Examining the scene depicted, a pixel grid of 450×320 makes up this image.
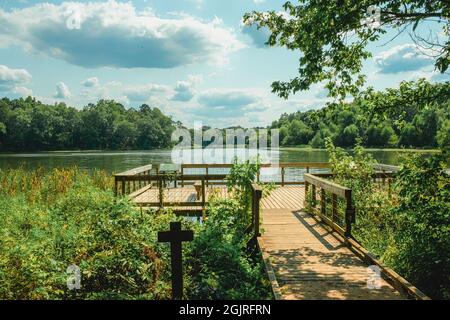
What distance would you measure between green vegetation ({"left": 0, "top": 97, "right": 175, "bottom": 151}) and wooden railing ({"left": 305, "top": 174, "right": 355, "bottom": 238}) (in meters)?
89.3

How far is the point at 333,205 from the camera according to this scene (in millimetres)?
8641

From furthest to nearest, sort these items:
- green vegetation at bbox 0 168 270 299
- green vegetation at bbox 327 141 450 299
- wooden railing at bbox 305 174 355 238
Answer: wooden railing at bbox 305 174 355 238 → green vegetation at bbox 327 141 450 299 → green vegetation at bbox 0 168 270 299

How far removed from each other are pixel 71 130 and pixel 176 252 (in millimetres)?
101677

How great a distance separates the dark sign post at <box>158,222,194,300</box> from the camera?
4.90 metres

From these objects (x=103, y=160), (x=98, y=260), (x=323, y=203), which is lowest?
(x=103, y=160)

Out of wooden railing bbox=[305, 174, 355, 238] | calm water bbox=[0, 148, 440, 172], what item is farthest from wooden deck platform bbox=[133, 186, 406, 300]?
calm water bbox=[0, 148, 440, 172]

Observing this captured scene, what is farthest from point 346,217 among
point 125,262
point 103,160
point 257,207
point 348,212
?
point 103,160

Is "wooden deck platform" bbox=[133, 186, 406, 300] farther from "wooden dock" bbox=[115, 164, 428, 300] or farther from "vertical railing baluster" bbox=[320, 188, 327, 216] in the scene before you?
"vertical railing baluster" bbox=[320, 188, 327, 216]

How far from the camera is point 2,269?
5430mm

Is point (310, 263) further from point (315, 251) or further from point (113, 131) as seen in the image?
point (113, 131)

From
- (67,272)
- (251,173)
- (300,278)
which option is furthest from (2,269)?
(251,173)

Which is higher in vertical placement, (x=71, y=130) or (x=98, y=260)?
(x=71, y=130)

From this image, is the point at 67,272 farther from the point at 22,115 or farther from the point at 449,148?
the point at 22,115

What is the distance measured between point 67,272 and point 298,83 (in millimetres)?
5709
